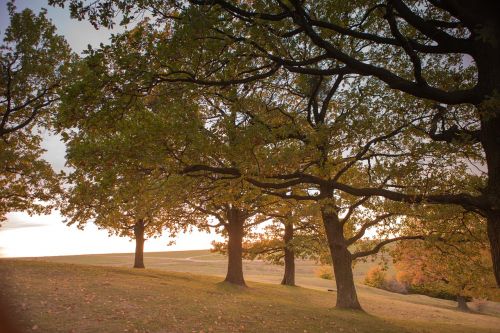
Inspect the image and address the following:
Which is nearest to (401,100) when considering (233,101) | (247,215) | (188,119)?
(233,101)

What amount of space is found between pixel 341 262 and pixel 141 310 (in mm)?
11233

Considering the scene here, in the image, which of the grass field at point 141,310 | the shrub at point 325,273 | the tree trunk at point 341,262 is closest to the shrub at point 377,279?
the shrub at point 325,273

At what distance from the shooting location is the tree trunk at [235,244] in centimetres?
3070

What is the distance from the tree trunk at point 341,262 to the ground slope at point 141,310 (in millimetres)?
1281

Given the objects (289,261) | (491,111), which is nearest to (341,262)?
(491,111)

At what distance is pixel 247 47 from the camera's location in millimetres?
10352

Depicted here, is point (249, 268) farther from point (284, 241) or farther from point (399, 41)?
point (399, 41)

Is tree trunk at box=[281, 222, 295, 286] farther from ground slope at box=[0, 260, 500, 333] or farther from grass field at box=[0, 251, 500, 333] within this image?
ground slope at box=[0, 260, 500, 333]

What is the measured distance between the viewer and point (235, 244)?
3075cm

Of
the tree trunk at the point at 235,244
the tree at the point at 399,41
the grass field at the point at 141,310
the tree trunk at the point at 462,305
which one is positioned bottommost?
the tree trunk at the point at 462,305

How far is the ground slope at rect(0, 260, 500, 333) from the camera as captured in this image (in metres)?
13.1

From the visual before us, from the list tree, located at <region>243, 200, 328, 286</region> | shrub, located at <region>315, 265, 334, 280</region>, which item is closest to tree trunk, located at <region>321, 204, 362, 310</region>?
tree, located at <region>243, 200, 328, 286</region>

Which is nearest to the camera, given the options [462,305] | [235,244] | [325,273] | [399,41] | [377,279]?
[399,41]

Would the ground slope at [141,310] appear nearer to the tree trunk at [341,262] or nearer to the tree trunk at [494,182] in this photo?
the tree trunk at [341,262]
